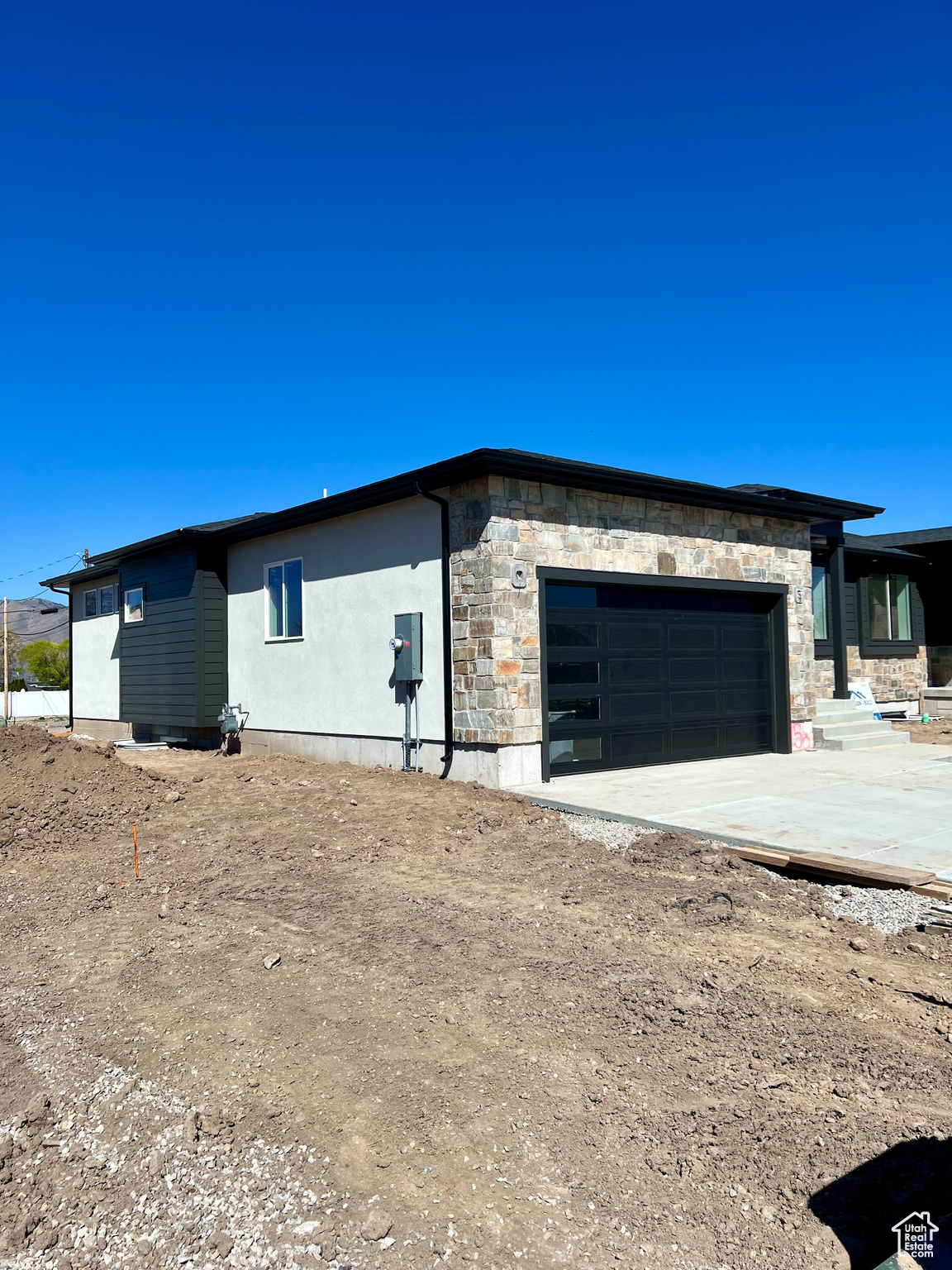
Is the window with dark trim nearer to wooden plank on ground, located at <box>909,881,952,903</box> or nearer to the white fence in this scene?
wooden plank on ground, located at <box>909,881,952,903</box>

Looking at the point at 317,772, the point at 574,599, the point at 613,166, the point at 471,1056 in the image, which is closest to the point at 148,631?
the point at 317,772

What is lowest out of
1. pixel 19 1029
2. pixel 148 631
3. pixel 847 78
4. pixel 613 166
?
pixel 19 1029

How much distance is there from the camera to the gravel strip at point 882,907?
454 cm

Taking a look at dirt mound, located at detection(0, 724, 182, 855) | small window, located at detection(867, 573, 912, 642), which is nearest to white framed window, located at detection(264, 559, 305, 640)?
dirt mound, located at detection(0, 724, 182, 855)

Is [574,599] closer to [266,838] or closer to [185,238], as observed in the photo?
[266,838]

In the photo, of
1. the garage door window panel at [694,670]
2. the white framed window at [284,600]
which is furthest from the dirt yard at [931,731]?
the white framed window at [284,600]

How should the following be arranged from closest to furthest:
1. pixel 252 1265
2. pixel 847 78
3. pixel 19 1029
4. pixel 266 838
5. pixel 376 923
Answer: pixel 252 1265, pixel 19 1029, pixel 376 923, pixel 266 838, pixel 847 78

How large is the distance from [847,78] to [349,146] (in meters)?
6.94

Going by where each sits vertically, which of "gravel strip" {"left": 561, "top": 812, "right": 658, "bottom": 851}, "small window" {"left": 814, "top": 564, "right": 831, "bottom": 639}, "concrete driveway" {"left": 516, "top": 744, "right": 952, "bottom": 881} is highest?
"small window" {"left": 814, "top": 564, "right": 831, "bottom": 639}

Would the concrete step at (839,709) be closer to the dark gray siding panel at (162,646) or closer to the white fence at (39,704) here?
the dark gray siding panel at (162,646)

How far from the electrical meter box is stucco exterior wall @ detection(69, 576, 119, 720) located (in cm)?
915

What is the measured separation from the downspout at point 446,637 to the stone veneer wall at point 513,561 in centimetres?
8

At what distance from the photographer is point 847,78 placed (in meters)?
9.59

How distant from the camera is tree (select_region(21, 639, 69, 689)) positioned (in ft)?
128
